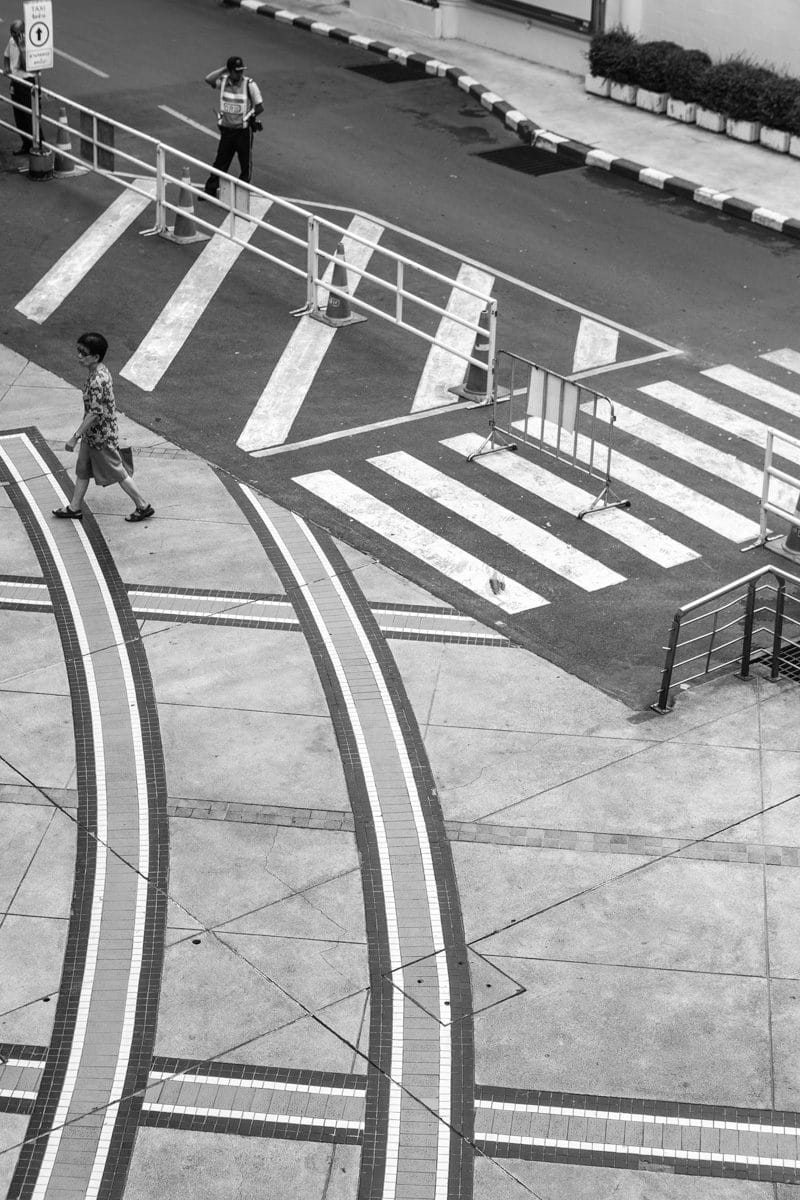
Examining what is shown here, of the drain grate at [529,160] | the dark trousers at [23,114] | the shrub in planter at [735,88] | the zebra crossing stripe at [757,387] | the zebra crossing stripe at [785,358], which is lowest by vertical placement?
the zebra crossing stripe at [757,387]

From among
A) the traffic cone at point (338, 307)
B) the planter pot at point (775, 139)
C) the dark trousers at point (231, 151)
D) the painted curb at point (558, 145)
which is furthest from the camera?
the planter pot at point (775, 139)

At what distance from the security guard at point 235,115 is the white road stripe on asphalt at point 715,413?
754cm

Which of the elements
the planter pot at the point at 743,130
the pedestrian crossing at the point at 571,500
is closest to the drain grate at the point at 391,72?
the planter pot at the point at 743,130

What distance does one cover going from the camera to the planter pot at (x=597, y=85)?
89.0ft

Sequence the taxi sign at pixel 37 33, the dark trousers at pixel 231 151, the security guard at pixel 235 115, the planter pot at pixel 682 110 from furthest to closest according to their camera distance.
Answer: the planter pot at pixel 682 110, the taxi sign at pixel 37 33, the dark trousers at pixel 231 151, the security guard at pixel 235 115

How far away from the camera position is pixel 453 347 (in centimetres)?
1872

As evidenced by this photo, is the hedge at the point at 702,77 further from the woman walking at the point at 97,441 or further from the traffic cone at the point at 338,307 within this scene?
the woman walking at the point at 97,441

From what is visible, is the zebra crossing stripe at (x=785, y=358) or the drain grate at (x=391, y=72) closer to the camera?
the zebra crossing stripe at (x=785, y=358)

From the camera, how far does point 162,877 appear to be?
34.7 ft

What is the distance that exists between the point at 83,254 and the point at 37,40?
13.5ft

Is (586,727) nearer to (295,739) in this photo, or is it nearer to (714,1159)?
(295,739)

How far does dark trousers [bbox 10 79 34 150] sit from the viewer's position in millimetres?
24484

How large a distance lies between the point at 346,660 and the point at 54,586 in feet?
8.85

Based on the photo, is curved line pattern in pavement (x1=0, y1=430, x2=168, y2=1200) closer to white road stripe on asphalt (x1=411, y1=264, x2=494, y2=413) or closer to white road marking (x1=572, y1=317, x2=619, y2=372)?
white road stripe on asphalt (x1=411, y1=264, x2=494, y2=413)
